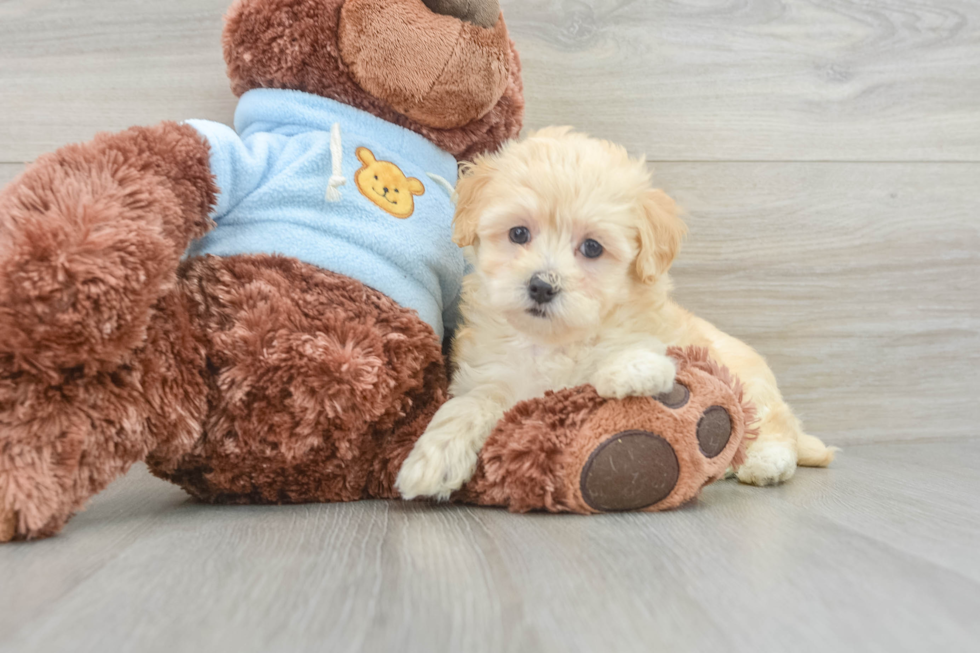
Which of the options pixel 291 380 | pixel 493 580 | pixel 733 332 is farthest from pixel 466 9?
pixel 733 332

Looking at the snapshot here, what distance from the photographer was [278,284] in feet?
3.73

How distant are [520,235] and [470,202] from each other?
4.4 inches

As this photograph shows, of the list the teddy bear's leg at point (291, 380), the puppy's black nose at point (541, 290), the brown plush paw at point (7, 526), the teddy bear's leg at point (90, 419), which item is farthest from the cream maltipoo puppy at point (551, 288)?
the brown plush paw at point (7, 526)

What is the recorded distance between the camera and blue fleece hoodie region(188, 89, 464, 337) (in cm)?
119

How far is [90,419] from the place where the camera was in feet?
3.19

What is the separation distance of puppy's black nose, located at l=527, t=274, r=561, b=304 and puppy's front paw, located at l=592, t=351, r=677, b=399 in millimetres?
147

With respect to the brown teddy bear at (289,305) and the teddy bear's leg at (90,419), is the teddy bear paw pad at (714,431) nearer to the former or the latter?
the brown teddy bear at (289,305)

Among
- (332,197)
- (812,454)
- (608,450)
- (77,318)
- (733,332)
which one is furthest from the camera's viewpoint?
(733,332)

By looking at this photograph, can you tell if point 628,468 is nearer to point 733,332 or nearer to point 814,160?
point 733,332

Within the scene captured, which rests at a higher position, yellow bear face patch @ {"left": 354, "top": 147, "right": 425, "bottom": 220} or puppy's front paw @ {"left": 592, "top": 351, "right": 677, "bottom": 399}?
yellow bear face patch @ {"left": 354, "top": 147, "right": 425, "bottom": 220}

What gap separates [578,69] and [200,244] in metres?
1.04

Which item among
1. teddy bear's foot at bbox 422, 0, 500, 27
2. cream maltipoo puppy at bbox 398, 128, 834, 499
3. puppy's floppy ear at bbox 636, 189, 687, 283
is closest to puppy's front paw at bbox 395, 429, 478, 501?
cream maltipoo puppy at bbox 398, 128, 834, 499

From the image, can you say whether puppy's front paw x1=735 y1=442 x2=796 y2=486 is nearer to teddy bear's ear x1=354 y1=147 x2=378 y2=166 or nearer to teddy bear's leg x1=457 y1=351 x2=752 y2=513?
teddy bear's leg x1=457 y1=351 x2=752 y2=513

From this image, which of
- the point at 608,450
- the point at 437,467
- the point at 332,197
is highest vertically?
the point at 332,197
